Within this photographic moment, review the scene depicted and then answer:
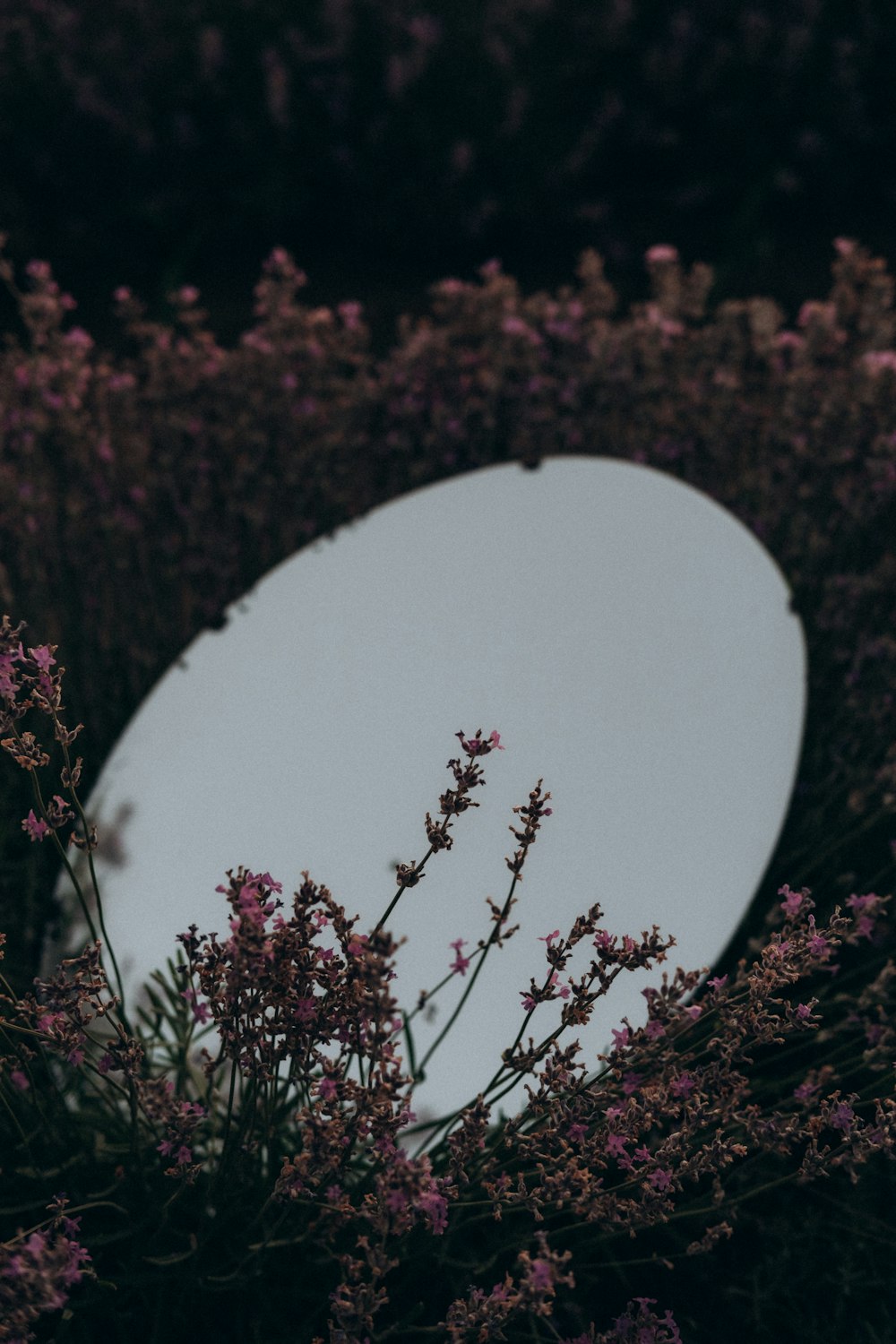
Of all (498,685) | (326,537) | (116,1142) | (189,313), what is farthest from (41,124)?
(116,1142)

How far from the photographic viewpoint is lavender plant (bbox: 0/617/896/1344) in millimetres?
1177

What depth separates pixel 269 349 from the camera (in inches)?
125

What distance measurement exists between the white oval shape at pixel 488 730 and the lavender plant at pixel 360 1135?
0.44 ft

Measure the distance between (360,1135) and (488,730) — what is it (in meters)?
1.13

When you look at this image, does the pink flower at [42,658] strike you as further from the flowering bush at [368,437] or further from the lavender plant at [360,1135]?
the flowering bush at [368,437]

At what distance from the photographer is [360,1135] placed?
48.9 inches

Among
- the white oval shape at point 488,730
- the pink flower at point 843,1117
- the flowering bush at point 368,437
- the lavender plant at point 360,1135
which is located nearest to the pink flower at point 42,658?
the lavender plant at point 360,1135

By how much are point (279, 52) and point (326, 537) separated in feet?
10.9

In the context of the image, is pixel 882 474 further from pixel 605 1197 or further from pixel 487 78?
pixel 487 78

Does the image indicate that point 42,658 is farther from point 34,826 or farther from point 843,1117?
point 843,1117

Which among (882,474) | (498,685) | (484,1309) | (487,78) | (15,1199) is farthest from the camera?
(487,78)

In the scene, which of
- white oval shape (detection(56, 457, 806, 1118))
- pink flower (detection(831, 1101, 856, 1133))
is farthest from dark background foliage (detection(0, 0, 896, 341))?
pink flower (detection(831, 1101, 856, 1133))

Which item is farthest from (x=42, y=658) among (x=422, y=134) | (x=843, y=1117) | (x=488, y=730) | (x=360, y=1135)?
(x=422, y=134)

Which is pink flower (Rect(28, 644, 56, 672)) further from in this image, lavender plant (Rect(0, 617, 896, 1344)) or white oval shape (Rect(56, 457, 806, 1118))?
white oval shape (Rect(56, 457, 806, 1118))
